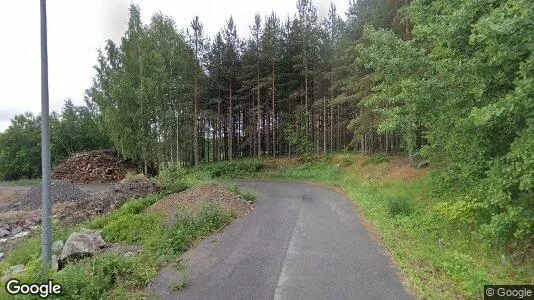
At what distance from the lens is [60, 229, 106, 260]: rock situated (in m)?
7.93

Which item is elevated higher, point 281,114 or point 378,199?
point 281,114

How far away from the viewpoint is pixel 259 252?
8.29 m

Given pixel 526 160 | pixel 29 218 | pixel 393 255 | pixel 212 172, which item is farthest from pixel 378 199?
pixel 212 172

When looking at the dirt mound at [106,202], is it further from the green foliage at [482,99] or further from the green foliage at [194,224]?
the green foliage at [482,99]

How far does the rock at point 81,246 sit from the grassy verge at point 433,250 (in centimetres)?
694

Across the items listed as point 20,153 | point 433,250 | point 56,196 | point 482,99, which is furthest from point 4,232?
point 20,153

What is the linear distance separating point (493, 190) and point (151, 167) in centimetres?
3048

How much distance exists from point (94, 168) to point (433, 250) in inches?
1379

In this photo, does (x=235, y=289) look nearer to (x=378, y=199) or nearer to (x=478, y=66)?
(x=478, y=66)

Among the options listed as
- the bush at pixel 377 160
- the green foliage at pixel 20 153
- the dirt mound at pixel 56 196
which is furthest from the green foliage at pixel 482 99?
the green foliage at pixel 20 153

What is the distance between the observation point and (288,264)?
292 inches

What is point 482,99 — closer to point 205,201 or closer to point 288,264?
point 288,264

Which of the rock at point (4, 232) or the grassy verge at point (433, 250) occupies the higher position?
the grassy verge at point (433, 250)

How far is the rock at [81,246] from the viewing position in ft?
26.0
